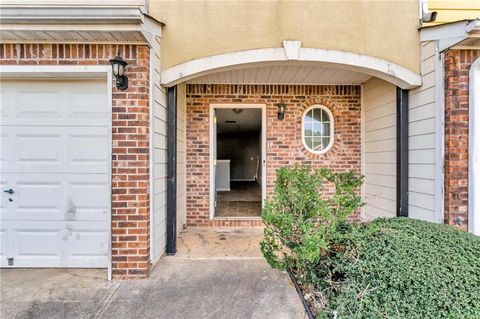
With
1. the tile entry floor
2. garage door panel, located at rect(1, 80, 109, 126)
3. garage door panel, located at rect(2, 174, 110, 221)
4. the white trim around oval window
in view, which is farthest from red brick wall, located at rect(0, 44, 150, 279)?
the white trim around oval window

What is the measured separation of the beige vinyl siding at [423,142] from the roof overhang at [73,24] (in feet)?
11.7

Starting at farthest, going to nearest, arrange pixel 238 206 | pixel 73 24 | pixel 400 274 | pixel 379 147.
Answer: pixel 238 206 → pixel 379 147 → pixel 73 24 → pixel 400 274

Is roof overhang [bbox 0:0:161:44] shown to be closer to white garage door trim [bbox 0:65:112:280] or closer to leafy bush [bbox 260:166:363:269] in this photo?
white garage door trim [bbox 0:65:112:280]

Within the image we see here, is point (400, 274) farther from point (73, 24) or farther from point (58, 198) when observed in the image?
point (73, 24)

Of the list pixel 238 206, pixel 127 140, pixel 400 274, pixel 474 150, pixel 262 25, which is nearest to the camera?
pixel 400 274

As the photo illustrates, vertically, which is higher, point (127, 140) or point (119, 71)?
point (119, 71)

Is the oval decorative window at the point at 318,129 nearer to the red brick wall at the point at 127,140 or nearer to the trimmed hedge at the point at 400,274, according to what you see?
the trimmed hedge at the point at 400,274

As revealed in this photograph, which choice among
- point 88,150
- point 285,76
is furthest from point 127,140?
point 285,76

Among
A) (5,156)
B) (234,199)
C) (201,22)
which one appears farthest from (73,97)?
(234,199)

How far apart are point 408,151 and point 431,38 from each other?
1.50 meters

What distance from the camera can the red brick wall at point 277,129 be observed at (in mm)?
4922

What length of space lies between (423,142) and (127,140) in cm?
380

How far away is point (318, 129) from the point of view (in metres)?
5.03

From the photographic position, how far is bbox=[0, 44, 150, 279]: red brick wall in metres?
2.87
